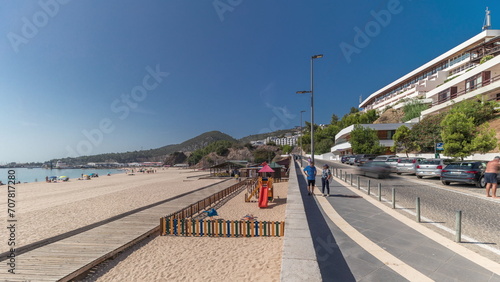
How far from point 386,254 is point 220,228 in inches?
238

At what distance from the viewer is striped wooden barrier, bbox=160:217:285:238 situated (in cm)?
850

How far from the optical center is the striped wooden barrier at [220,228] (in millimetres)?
8500

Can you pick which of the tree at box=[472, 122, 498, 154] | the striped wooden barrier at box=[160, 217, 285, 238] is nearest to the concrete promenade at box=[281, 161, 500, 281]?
the striped wooden barrier at box=[160, 217, 285, 238]

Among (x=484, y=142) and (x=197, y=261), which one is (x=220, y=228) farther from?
(x=484, y=142)

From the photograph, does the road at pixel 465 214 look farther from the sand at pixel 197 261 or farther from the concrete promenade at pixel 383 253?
the sand at pixel 197 261

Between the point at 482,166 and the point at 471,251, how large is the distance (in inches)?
454

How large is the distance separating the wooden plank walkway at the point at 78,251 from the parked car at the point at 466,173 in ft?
52.0

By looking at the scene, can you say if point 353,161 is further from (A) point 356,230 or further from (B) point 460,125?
(A) point 356,230

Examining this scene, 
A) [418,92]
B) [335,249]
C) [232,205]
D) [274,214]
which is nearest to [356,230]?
[335,249]

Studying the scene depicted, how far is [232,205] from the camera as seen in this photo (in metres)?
15.4

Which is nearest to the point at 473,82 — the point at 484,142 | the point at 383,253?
the point at 484,142

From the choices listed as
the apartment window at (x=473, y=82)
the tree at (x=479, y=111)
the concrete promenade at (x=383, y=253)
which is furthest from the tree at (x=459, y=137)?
the concrete promenade at (x=383, y=253)

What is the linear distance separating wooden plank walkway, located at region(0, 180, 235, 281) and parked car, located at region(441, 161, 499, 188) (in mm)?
15849

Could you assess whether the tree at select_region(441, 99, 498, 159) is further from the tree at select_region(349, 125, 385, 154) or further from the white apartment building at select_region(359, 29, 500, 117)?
the tree at select_region(349, 125, 385, 154)
